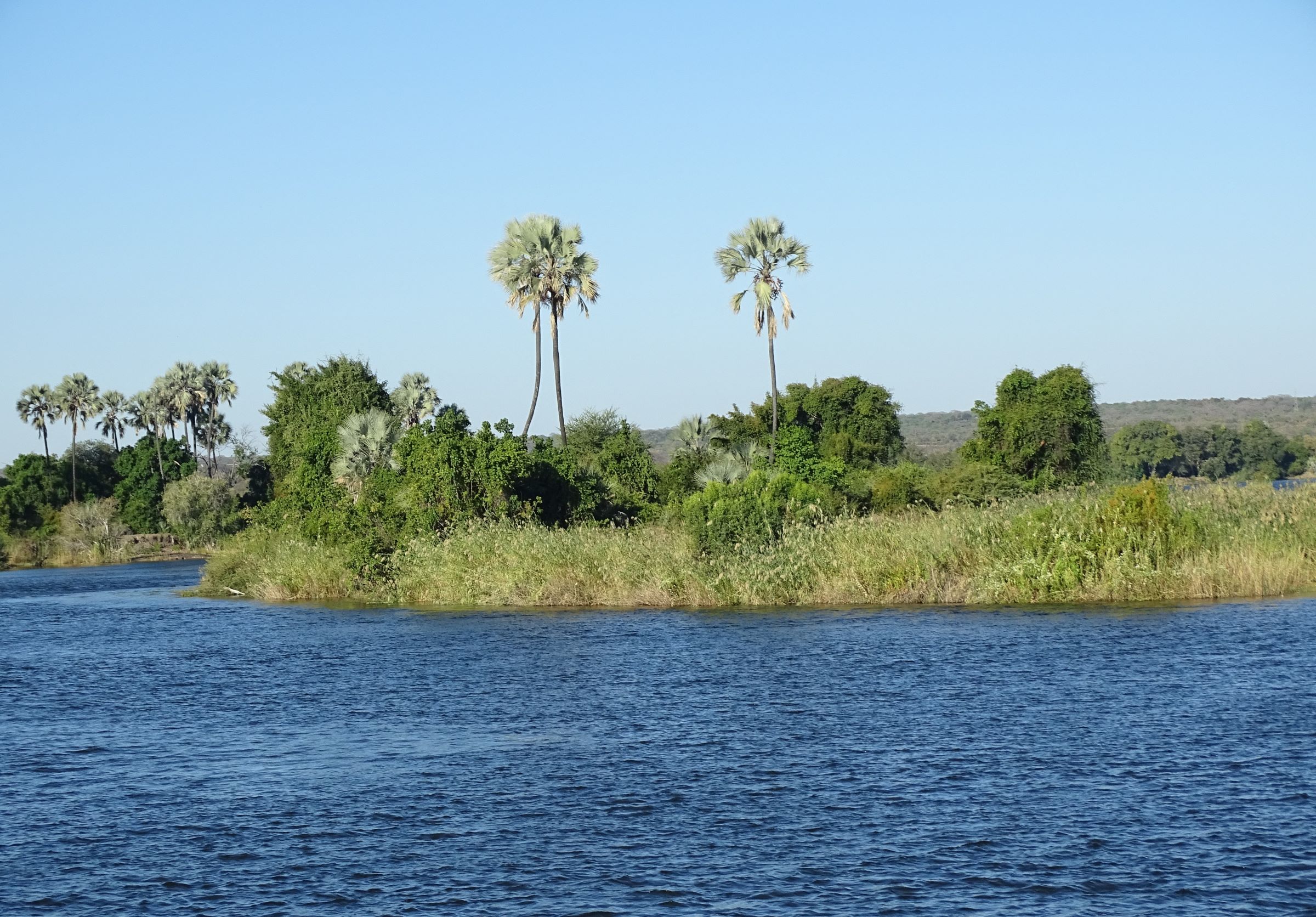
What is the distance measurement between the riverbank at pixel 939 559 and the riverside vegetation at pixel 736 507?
0.05 metres

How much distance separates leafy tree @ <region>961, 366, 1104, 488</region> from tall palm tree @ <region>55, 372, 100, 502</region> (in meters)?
78.2

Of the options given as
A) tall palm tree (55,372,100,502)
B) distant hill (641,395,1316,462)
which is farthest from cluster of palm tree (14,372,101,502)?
distant hill (641,395,1316,462)

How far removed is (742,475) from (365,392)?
20718mm

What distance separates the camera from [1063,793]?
→ 1462cm

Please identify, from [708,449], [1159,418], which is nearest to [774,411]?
[708,449]

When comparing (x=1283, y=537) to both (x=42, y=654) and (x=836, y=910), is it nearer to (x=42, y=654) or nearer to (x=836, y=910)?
(x=836, y=910)

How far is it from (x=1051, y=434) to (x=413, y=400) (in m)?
30.3

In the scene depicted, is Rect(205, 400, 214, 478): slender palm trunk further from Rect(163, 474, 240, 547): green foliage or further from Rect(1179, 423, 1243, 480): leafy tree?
Rect(1179, 423, 1243, 480): leafy tree

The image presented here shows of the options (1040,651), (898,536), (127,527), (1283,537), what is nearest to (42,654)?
(898,536)

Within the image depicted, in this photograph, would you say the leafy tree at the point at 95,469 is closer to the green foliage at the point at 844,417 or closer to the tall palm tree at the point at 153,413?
the tall palm tree at the point at 153,413

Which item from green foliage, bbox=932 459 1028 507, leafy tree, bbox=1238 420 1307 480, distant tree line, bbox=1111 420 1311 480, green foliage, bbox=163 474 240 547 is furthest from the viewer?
green foliage, bbox=163 474 240 547

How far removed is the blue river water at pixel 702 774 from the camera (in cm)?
1209

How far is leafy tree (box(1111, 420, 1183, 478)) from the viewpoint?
92562 mm

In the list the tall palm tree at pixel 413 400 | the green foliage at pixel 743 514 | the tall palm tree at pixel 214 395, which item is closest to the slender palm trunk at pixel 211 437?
the tall palm tree at pixel 214 395
